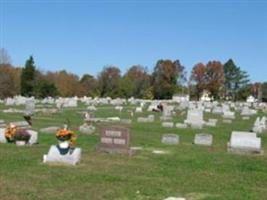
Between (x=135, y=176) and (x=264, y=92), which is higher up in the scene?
(x=264, y=92)

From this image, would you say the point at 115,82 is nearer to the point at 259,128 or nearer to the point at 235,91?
the point at 235,91

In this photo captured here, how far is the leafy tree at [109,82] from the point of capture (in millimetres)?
114200

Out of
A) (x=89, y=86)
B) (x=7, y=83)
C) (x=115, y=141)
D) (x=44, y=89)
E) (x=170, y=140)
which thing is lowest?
(x=170, y=140)

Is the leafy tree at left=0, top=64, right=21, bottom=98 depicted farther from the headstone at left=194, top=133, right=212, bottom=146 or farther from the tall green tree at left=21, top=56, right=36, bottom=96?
the headstone at left=194, top=133, right=212, bottom=146

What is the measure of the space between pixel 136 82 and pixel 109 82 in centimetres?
700

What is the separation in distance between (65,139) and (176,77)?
4353 inches

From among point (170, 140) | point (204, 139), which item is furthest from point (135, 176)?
point (204, 139)

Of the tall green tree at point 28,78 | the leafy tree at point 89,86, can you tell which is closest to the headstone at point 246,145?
the tall green tree at point 28,78

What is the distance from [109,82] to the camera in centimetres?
12019

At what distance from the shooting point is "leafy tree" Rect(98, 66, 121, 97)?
114m

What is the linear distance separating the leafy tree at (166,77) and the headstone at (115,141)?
102 metres

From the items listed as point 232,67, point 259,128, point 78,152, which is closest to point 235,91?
point 232,67

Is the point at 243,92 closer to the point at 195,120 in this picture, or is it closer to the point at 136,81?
the point at 136,81

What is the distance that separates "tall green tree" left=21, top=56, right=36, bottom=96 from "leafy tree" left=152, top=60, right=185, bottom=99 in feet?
98.6
